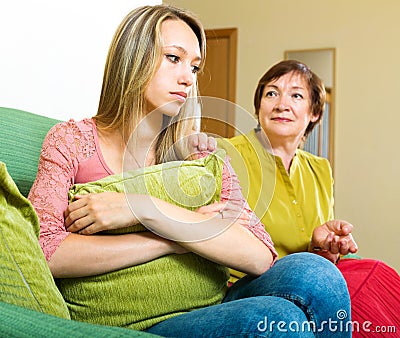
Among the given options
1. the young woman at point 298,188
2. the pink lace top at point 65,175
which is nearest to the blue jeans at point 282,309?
the pink lace top at point 65,175

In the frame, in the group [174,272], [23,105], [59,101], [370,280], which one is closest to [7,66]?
[23,105]

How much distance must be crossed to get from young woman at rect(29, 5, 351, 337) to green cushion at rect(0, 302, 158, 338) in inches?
11.6

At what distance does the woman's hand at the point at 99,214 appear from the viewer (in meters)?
1.15

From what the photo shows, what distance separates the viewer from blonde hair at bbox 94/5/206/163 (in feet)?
4.55

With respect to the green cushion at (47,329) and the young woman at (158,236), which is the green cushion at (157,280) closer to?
the young woman at (158,236)

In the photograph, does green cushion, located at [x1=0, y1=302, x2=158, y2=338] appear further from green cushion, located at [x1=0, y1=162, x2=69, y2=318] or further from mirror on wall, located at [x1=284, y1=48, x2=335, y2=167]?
mirror on wall, located at [x1=284, y1=48, x2=335, y2=167]

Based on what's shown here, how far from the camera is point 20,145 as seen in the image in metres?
1.36

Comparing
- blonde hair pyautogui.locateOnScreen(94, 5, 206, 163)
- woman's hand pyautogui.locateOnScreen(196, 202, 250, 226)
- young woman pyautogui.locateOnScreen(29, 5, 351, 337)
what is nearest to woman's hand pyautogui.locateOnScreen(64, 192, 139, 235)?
young woman pyautogui.locateOnScreen(29, 5, 351, 337)

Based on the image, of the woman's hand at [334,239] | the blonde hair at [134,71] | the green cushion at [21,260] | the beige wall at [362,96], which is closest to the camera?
the green cushion at [21,260]

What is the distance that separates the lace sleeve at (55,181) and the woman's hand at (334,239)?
0.98m

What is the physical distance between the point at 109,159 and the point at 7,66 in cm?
57

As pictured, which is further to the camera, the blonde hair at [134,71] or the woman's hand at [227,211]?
the blonde hair at [134,71]

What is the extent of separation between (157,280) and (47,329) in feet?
1.40

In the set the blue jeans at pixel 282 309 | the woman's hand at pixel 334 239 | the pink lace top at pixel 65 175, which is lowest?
the woman's hand at pixel 334 239
